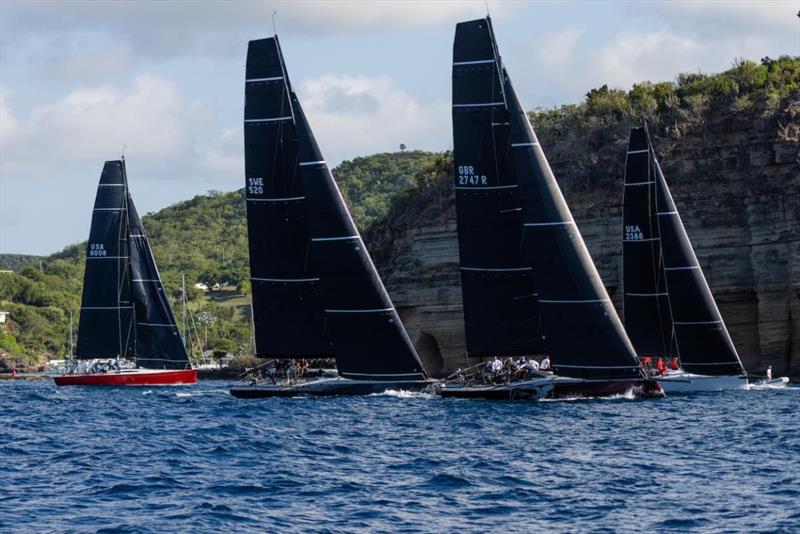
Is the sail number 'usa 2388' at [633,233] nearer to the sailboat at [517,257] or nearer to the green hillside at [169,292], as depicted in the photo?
the sailboat at [517,257]

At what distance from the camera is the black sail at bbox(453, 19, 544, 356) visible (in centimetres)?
4406

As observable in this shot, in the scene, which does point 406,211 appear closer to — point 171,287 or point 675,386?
point 675,386

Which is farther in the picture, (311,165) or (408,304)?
A: (408,304)

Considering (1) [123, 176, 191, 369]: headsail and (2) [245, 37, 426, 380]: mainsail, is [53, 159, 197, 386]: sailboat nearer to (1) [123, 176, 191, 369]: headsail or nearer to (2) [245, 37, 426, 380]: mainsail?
(1) [123, 176, 191, 369]: headsail

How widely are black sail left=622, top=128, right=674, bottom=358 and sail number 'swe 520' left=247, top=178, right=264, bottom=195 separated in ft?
40.7

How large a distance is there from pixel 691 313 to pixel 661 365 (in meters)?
2.32

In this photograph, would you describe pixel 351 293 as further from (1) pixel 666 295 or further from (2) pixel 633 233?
(1) pixel 666 295

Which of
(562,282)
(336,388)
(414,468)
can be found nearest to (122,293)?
(336,388)

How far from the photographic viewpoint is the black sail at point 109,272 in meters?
65.1

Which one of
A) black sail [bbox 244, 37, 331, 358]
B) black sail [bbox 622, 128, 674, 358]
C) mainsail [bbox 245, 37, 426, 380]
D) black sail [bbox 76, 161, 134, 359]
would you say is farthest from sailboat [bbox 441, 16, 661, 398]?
black sail [bbox 76, 161, 134, 359]

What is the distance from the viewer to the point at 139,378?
66250 millimetres

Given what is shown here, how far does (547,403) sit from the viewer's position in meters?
42.4

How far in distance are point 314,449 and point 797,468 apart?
1052cm

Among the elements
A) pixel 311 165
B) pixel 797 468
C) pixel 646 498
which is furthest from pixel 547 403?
pixel 646 498
